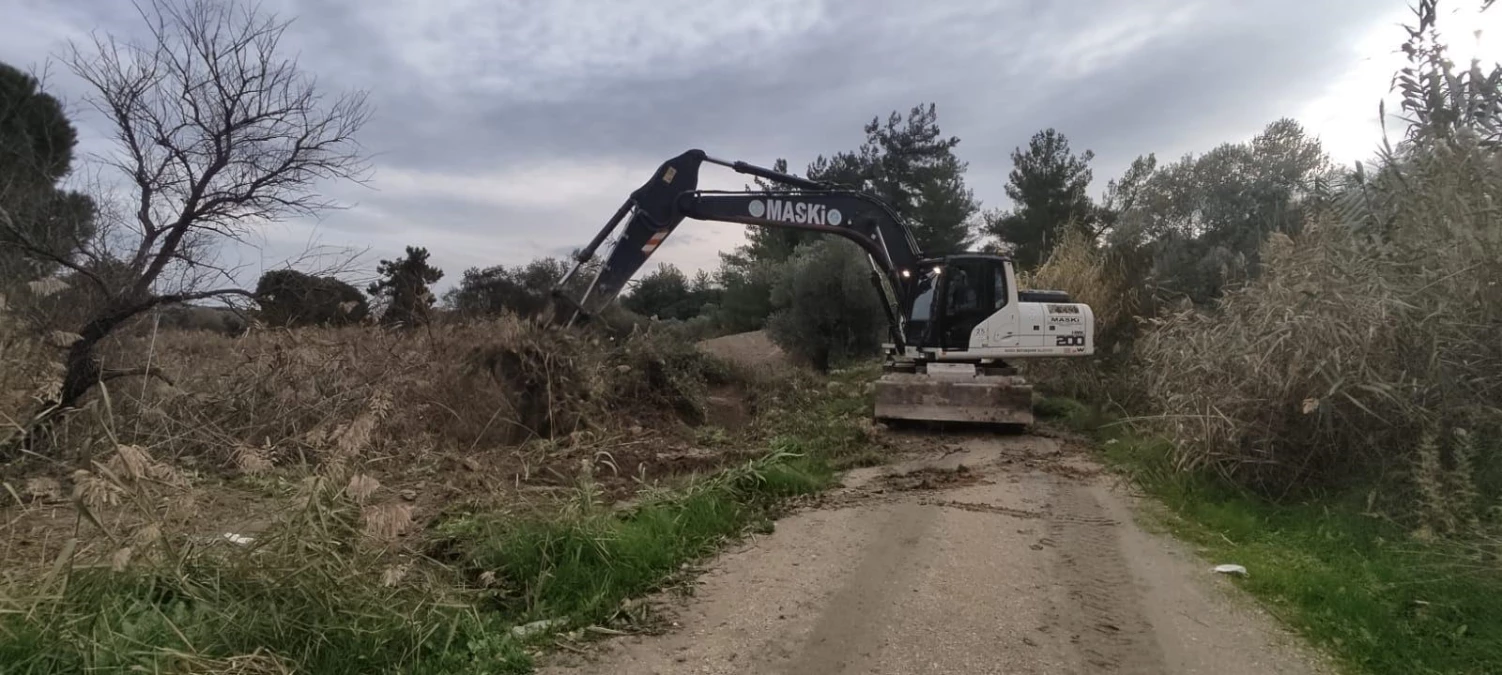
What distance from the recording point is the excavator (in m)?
11.4

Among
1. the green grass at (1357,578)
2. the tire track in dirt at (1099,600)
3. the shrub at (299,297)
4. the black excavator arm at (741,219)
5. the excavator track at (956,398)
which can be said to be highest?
the black excavator arm at (741,219)

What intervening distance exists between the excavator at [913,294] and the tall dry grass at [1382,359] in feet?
12.1

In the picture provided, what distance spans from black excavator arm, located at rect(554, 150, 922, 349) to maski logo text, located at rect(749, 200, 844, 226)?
0.6 inches

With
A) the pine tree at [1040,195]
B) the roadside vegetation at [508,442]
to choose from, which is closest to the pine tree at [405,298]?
the roadside vegetation at [508,442]

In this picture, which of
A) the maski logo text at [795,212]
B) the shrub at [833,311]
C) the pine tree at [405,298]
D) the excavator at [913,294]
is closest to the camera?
the pine tree at [405,298]

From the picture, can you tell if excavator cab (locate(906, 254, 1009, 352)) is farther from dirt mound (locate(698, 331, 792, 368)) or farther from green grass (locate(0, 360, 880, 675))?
dirt mound (locate(698, 331, 792, 368))

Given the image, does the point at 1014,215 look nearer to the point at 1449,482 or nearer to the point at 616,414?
the point at 616,414

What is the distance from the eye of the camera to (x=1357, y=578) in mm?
5211

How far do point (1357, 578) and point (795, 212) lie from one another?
901 centimetres

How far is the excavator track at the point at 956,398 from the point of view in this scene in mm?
11172

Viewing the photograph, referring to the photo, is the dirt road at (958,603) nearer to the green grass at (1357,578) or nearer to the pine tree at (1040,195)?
the green grass at (1357,578)

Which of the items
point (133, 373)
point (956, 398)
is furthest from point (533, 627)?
point (956, 398)

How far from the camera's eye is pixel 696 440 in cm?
1039

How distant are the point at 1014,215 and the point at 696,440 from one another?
28473 mm
